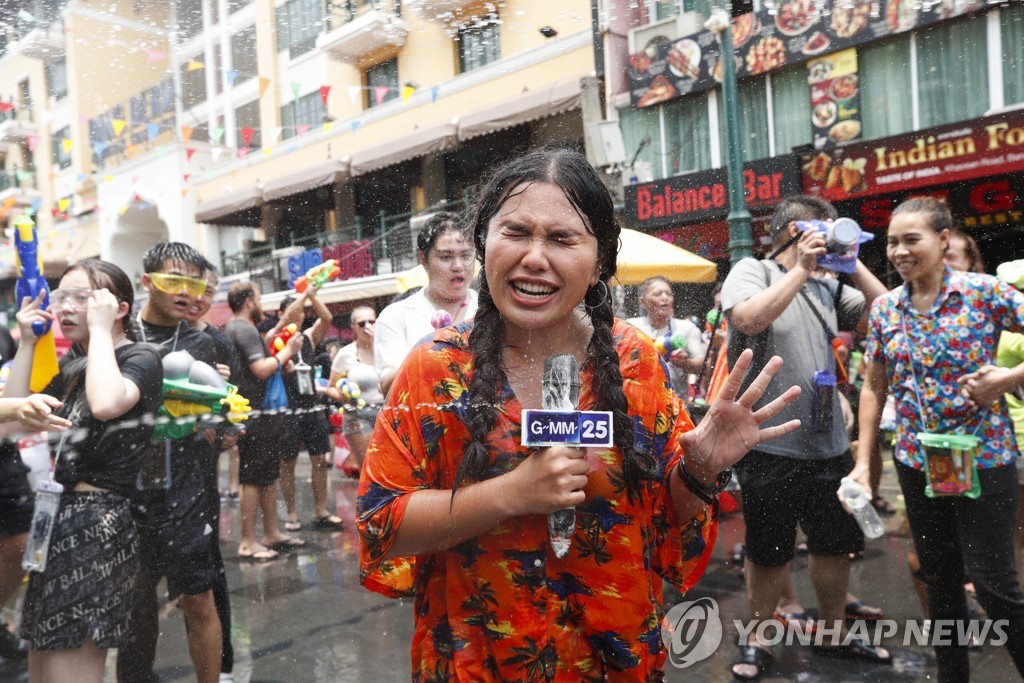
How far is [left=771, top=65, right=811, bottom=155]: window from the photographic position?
2725 millimetres

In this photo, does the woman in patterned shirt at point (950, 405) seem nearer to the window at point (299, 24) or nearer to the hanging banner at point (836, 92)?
the hanging banner at point (836, 92)

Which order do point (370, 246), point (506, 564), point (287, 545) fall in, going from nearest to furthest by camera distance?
1. point (506, 564)
2. point (370, 246)
3. point (287, 545)

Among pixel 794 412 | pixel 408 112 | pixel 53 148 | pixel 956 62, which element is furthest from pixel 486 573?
pixel 956 62

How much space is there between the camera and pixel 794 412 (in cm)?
257

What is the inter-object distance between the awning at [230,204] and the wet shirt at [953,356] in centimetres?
274

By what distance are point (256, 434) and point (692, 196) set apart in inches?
132

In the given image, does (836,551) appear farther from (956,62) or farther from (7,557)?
(956,62)

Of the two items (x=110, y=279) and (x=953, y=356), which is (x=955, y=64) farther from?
(x=110, y=279)

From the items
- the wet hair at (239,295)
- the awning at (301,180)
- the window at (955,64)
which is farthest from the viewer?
the wet hair at (239,295)

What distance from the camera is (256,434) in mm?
4664

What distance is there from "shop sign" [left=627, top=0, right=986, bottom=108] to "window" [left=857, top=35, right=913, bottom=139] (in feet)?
0.31

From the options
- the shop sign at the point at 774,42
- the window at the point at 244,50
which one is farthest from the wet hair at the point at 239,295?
the shop sign at the point at 774,42

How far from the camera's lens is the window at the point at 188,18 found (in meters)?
2.90

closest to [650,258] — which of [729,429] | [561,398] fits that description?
[729,429]
